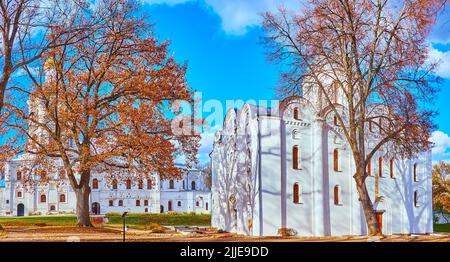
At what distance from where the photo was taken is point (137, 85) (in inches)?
685

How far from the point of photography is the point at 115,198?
39.3m

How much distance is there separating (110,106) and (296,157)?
10.7 metres

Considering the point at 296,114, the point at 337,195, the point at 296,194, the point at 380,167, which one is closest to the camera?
the point at 296,194

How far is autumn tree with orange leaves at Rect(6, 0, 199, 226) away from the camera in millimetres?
16906

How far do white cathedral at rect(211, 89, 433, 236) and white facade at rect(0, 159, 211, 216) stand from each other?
12368 millimetres

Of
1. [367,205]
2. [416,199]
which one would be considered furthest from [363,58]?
[416,199]

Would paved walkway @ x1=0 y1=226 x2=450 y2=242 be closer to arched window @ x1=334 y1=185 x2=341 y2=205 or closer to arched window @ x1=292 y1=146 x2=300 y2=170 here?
arched window @ x1=292 y1=146 x2=300 y2=170

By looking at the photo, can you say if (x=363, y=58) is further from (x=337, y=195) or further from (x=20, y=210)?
(x=20, y=210)

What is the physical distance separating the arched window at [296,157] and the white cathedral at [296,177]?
5 cm

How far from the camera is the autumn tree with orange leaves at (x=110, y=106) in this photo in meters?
16.9

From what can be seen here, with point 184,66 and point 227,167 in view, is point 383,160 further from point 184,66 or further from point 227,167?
point 184,66

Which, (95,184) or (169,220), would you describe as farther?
(95,184)

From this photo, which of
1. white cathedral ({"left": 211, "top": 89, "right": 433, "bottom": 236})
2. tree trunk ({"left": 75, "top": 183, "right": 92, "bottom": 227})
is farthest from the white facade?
tree trunk ({"left": 75, "top": 183, "right": 92, "bottom": 227})
